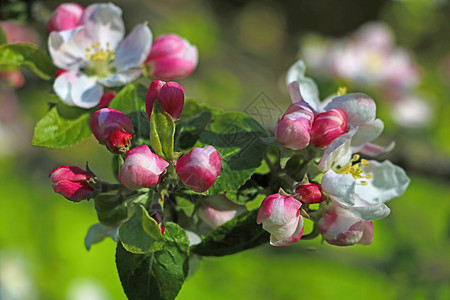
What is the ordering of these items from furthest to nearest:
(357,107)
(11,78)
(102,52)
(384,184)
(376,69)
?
1. (376,69)
2. (11,78)
3. (102,52)
4. (384,184)
5. (357,107)


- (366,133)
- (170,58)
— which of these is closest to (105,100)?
(170,58)

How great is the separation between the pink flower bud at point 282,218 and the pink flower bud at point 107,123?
23cm

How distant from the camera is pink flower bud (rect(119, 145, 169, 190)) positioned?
61cm

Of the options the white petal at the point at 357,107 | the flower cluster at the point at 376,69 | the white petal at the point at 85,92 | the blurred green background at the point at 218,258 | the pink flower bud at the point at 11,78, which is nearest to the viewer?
the white petal at the point at 357,107

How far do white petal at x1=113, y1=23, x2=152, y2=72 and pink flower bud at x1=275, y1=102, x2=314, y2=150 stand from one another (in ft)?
1.10

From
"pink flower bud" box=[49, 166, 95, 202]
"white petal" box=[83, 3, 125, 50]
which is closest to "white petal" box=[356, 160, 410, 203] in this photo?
"pink flower bud" box=[49, 166, 95, 202]

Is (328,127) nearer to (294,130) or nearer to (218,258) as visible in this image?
(294,130)

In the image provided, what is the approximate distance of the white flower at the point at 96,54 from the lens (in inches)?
33.6

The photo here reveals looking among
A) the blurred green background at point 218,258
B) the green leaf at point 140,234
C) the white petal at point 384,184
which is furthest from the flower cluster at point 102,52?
the blurred green background at point 218,258

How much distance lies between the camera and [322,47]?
2.20m

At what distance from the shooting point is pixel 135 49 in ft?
3.03

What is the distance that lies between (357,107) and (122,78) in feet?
1.39

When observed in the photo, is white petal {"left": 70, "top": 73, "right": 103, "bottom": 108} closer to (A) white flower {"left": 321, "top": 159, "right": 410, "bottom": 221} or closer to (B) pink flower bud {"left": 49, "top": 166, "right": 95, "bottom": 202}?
(B) pink flower bud {"left": 49, "top": 166, "right": 95, "bottom": 202}

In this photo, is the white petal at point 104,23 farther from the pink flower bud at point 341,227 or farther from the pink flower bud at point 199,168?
the pink flower bud at point 341,227
